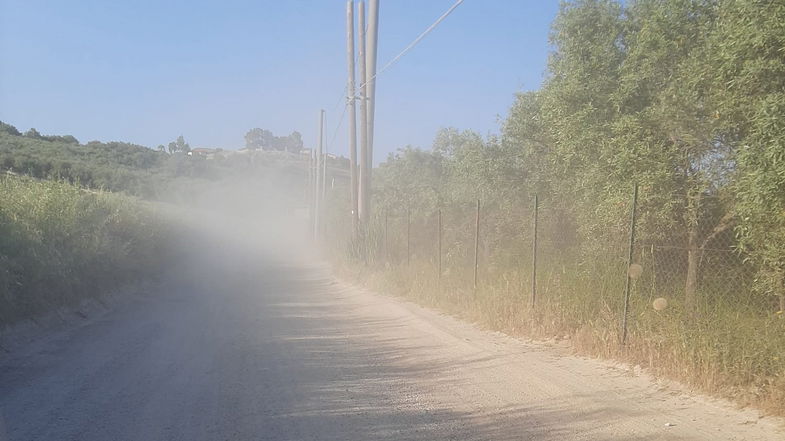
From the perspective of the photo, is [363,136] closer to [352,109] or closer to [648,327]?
[352,109]

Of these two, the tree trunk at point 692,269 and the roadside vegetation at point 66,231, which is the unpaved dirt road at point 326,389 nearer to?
the roadside vegetation at point 66,231

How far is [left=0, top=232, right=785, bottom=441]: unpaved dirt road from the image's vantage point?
5.99m

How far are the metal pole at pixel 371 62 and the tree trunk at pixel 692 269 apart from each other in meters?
14.6

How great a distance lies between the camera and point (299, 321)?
1305cm

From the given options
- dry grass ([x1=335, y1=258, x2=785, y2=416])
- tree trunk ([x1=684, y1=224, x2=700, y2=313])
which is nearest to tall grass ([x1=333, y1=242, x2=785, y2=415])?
dry grass ([x1=335, y1=258, x2=785, y2=416])

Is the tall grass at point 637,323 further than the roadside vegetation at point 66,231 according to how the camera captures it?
No

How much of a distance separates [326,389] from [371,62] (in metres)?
16.1

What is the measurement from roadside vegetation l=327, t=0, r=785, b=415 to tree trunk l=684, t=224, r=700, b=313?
0.06ft

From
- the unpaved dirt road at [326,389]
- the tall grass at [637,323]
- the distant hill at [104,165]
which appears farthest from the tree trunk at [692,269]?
the distant hill at [104,165]

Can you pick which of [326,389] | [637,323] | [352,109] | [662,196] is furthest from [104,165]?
[637,323]

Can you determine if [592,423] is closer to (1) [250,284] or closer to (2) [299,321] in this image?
(2) [299,321]

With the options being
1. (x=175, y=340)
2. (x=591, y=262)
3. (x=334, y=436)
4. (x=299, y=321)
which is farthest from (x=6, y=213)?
(x=591, y=262)

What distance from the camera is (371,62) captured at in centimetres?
2203

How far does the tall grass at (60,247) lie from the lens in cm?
1065
